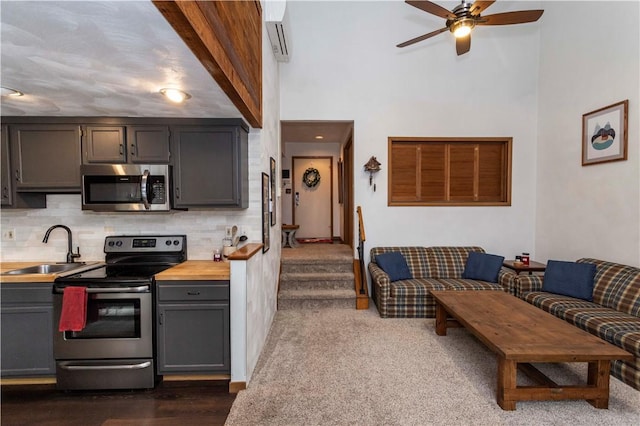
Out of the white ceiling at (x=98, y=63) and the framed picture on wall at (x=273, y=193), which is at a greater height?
the white ceiling at (x=98, y=63)

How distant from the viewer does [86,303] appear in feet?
7.03

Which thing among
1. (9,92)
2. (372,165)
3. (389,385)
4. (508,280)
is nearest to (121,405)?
(389,385)

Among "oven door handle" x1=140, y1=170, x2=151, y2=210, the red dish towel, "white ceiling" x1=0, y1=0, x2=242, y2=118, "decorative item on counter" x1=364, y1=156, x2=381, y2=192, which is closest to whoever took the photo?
"white ceiling" x1=0, y1=0, x2=242, y2=118

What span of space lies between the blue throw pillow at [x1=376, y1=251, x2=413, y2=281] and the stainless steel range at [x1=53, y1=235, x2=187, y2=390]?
2788 mm

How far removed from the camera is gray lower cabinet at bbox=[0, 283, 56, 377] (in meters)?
2.19

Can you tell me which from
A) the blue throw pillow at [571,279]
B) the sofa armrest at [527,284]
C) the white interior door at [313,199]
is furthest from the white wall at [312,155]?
the blue throw pillow at [571,279]

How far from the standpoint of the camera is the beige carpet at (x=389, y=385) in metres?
1.88

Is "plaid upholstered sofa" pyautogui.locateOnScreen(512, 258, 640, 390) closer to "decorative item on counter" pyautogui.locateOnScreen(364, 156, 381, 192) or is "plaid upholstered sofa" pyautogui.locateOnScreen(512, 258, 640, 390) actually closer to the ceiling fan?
"decorative item on counter" pyautogui.locateOnScreen(364, 156, 381, 192)

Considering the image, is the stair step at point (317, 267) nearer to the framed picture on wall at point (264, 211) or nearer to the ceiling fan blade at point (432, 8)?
the framed picture on wall at point (264, 211)

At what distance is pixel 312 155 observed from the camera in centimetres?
693

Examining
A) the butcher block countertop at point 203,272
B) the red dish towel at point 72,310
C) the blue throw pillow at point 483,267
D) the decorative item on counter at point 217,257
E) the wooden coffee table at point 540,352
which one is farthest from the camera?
the blue throw pillow at point 483,267

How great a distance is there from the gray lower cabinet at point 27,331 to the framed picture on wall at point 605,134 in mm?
5603

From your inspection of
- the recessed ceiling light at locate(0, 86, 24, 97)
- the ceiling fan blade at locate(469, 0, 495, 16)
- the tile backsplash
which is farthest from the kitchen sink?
the ceiling fan blade at locate(469, 0, 495, 16)

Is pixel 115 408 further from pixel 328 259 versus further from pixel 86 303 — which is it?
pixel 328 259
